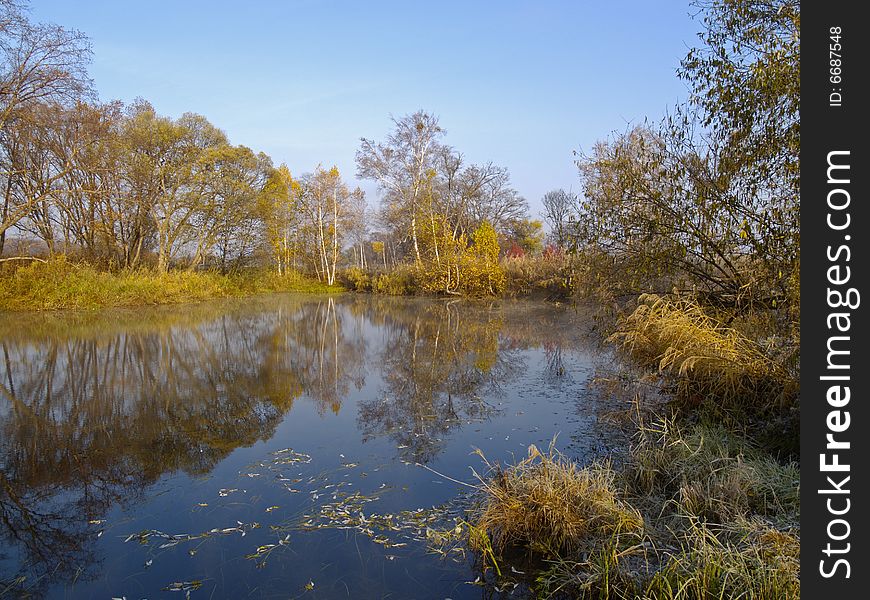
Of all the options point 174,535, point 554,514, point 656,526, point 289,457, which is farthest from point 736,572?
point 289,457

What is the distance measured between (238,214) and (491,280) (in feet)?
47.2

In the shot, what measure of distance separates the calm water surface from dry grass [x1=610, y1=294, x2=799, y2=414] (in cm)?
117

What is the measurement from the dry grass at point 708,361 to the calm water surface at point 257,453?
1.17 metres

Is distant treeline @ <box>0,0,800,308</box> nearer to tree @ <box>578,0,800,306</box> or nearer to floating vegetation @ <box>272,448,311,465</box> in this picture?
tree @ <box>578,0,800,306</box>

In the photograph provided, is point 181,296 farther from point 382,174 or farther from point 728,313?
point 728,313

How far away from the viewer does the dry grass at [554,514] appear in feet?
11.1

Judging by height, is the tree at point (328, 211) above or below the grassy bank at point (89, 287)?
above

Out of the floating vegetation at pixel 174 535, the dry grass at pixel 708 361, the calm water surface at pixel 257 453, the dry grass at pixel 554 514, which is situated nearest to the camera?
the calm water surface at pixel 257 453

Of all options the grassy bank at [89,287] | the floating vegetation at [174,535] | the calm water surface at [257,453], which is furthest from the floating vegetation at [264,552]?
the grassy bank at [89,287]

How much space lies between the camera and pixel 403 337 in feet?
44.6

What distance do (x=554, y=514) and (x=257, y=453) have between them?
10.7 feet

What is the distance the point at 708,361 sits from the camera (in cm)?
621

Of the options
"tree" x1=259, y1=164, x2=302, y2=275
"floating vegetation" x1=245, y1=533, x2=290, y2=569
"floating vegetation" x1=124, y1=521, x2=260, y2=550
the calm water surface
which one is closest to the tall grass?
the calm water surface

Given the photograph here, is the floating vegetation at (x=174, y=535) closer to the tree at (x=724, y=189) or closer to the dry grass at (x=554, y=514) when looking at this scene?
the dry grass at (x=554, y=514)
